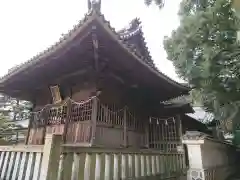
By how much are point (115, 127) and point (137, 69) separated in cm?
235

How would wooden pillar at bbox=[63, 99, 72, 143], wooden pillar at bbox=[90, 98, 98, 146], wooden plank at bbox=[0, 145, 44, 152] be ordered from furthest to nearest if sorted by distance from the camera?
Answer: wooden pillar at bbox=[63, 99, 72, 143] < wooden pillar at bbox=[90, 98, 98, 146] < wooden plank at bbox=[0, 145, 44, 152]

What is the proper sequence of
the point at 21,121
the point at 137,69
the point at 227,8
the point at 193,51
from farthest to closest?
the point at 21,121 → the point at 193,51 → the point at 227,8 → the point at 137,69

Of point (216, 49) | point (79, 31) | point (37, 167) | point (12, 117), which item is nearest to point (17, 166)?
point (37, 167)

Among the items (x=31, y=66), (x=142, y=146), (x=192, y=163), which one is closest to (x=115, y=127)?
(x=142, y=146)

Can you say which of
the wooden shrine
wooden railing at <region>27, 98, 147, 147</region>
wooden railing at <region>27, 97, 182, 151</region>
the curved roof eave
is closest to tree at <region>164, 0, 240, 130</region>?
the wooden shrine

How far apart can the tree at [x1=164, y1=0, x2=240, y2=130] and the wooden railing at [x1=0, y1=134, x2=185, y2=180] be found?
4839 mm

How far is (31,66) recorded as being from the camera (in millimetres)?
6996

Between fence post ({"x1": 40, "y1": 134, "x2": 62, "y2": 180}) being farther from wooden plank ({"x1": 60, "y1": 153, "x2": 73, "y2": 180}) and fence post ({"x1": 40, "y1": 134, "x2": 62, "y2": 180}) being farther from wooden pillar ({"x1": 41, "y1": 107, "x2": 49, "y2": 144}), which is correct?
wooden pillar ({"x1": 41, "y1": 107, "x2": 49, "y2": 144})

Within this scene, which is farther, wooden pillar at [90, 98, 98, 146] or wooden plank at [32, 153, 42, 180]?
wooden pillar at [90, 98, 98, 146]

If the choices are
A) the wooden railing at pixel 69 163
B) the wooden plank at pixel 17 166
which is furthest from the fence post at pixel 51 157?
the wooden plank at pixel 17 166

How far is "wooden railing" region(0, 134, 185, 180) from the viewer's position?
3234 mm

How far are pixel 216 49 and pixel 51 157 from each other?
7.69 metres

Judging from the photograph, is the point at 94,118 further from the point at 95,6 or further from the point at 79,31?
the point at 95,6

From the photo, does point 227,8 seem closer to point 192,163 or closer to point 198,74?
point 198,74
